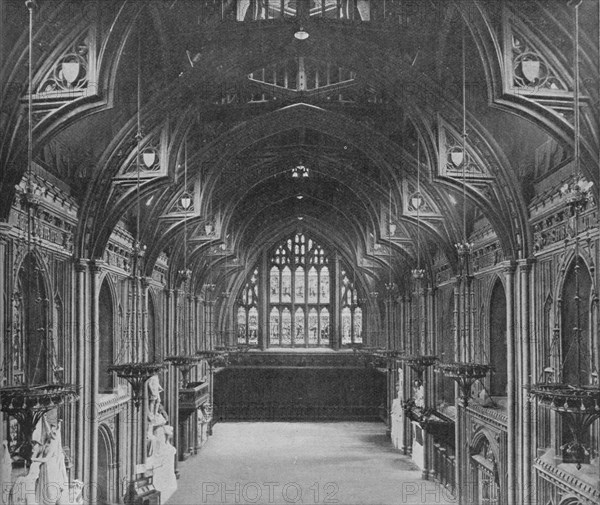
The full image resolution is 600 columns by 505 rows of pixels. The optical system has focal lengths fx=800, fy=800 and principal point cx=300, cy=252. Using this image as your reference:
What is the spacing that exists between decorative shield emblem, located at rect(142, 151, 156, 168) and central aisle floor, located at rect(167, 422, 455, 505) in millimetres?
10735

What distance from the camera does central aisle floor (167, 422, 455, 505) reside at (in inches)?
940

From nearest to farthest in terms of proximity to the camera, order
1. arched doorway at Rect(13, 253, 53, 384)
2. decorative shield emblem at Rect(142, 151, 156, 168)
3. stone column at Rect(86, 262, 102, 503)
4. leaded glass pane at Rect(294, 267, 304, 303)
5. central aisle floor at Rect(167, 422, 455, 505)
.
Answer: arched doorway at Rect(13, 253, 53, 384) → decorative shield emblem at Rect(142, 151, 156, 168) → stone column at Rect(86, 262, 102, 503) → central aisle floor at Rect(167, 422, 455, 505) → leaded glass pane at Rect(294, 267, 304, 303)

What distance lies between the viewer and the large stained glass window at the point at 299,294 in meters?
42.3

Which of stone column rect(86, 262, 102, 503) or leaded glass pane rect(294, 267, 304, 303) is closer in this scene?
stone column rect(86, 262, 102, 503)

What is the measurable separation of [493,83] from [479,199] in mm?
6395

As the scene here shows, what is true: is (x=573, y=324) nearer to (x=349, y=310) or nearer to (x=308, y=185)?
(x=308, y=185)

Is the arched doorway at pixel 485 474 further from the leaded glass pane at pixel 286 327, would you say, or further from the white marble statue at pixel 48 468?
the leaded glass pane at pixel 286 327

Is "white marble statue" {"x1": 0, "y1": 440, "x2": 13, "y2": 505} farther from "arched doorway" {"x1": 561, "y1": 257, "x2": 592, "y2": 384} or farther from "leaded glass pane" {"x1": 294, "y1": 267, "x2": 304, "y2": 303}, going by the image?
"leaded glass pane" {"x1": 294, "y1": 267, "x2": 304, "y2": 303}

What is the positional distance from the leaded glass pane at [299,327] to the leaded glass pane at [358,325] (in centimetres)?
283

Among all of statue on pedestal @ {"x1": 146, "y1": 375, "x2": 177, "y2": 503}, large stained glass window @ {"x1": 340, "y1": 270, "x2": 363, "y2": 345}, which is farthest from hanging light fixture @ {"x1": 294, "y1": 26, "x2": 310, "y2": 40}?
large stained glass window @ {"x1": 340, "y1": 270, "x2": 363, "y2": 345}

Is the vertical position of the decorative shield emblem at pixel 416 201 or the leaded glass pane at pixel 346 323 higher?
the decorative shield emblem at pixel 416 201

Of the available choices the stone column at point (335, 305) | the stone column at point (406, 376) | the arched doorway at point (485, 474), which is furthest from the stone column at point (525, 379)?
the stone column at point (335, 305)

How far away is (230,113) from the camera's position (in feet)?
66.0

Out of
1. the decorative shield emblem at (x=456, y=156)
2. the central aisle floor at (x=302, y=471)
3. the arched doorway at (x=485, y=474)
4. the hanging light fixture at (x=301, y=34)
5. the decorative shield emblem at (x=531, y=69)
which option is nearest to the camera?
the decorative shield emblem at (x=531, y=69)
